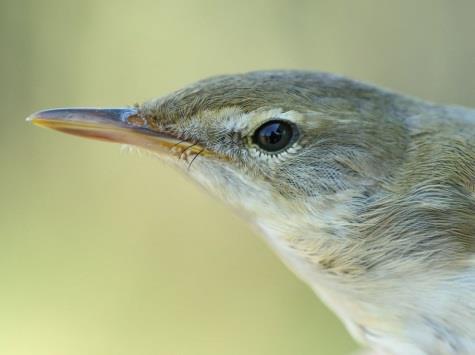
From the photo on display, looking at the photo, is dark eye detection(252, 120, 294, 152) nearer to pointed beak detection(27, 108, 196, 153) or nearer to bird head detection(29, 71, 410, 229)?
bird head detection(29, 71, 410, 229)

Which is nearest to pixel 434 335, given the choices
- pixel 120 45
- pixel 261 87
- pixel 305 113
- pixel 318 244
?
pixel 318 244

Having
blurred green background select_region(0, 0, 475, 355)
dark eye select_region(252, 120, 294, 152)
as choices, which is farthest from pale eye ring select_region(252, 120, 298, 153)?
blurred green background select_region(0, 0, 475, 355)

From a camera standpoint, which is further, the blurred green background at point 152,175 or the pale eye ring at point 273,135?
the blurred green background at point 152,175

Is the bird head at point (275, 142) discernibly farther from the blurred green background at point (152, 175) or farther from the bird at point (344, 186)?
the blurred green background at point (152, 175)

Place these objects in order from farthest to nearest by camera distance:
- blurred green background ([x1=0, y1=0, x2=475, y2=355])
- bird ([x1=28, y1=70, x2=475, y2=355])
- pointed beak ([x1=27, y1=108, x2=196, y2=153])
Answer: blurred green background ([x1=0, y1=0, x2=475, y2=355]), pointed beak ([x1=27, y1=108, x2=196, y2=153]), bird ([x1=28, y1=70, x2=475, y2=355])

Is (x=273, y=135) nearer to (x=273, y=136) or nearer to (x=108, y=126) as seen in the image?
(x=273, y=136)

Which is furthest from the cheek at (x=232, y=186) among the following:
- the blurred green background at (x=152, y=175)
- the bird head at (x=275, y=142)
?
the blurred green background at (x=152, y=175)

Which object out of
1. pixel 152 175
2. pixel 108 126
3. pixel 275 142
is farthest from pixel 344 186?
pixel 152 175
